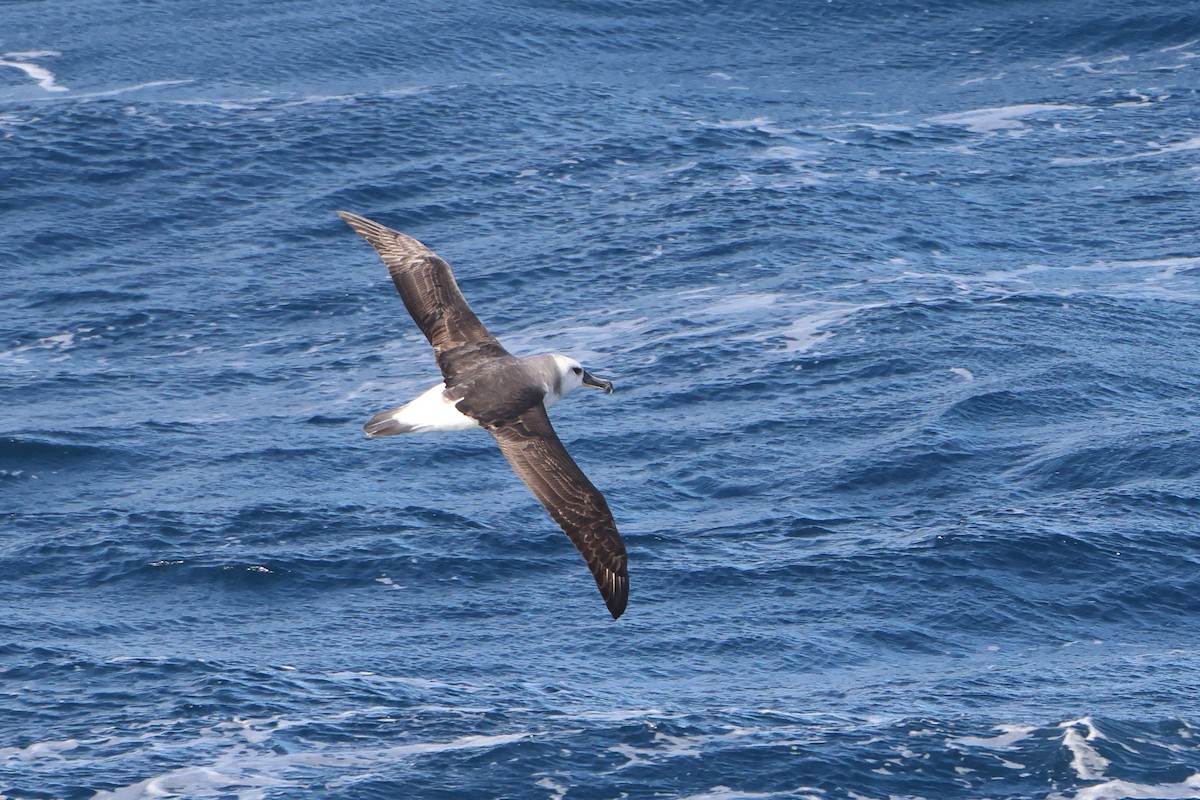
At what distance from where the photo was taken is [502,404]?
988 inches

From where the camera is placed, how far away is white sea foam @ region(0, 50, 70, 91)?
66250 millimetres

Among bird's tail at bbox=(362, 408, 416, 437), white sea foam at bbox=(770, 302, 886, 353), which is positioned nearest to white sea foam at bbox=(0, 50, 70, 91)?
white sea foam at bbox=(770, 302, 886, 353)

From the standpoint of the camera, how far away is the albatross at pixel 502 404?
23.5 metres

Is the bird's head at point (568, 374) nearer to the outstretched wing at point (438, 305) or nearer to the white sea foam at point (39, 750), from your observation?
the outstretched wing at point (438, 305)

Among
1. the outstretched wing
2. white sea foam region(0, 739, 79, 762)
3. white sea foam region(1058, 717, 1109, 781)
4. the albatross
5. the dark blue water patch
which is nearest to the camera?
the albatross

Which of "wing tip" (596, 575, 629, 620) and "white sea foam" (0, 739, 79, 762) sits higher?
"wing tip" (596, 575, 629, 620)

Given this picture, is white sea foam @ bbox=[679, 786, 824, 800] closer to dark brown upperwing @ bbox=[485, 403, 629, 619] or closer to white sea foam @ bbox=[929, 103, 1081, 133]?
dark brown upperwing @ bbox=[485, 403, 629, 619]

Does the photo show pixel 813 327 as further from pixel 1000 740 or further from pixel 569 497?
pixel 569 497

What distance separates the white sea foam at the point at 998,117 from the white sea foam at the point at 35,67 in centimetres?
3221

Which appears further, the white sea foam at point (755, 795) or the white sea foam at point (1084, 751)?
the white sea foam at point (1084, 751)

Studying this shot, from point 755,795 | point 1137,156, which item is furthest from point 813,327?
point 755,795

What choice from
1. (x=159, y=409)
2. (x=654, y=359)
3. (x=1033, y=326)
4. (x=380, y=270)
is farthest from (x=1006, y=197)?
(x=159, y=409)

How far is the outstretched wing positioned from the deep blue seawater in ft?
30.5

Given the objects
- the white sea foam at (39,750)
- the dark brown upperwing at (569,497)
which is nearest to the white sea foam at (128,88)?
the white sea foam at (39,750)
